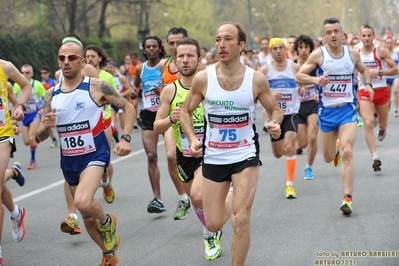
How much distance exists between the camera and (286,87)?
432 inches

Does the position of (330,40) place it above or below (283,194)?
above

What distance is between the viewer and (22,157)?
1709cm

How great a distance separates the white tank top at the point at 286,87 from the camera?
10.8m

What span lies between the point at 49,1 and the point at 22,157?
78.4 ft

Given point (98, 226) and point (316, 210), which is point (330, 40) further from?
point (98, 226)

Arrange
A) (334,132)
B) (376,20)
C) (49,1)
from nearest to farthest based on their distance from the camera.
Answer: (334,132)
(49,1)
(376,20)

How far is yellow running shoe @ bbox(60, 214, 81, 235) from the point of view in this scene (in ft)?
25.8

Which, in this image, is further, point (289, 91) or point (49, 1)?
point (49, 1)

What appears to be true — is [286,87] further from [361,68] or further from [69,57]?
[69,57]

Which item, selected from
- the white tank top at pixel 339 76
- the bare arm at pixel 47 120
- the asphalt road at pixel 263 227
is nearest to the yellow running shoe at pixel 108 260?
the asphalt road at pixel 263 227

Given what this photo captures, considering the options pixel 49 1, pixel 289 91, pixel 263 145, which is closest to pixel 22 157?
pixel 263 145

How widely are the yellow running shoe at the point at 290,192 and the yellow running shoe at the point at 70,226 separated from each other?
3061mm

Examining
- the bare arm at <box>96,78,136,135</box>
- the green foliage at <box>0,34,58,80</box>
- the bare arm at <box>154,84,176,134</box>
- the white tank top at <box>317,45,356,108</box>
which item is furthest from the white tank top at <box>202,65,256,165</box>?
the green foliage at <box>0,34,58,80</box>

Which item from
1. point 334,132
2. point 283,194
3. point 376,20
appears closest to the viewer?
point 334,132
